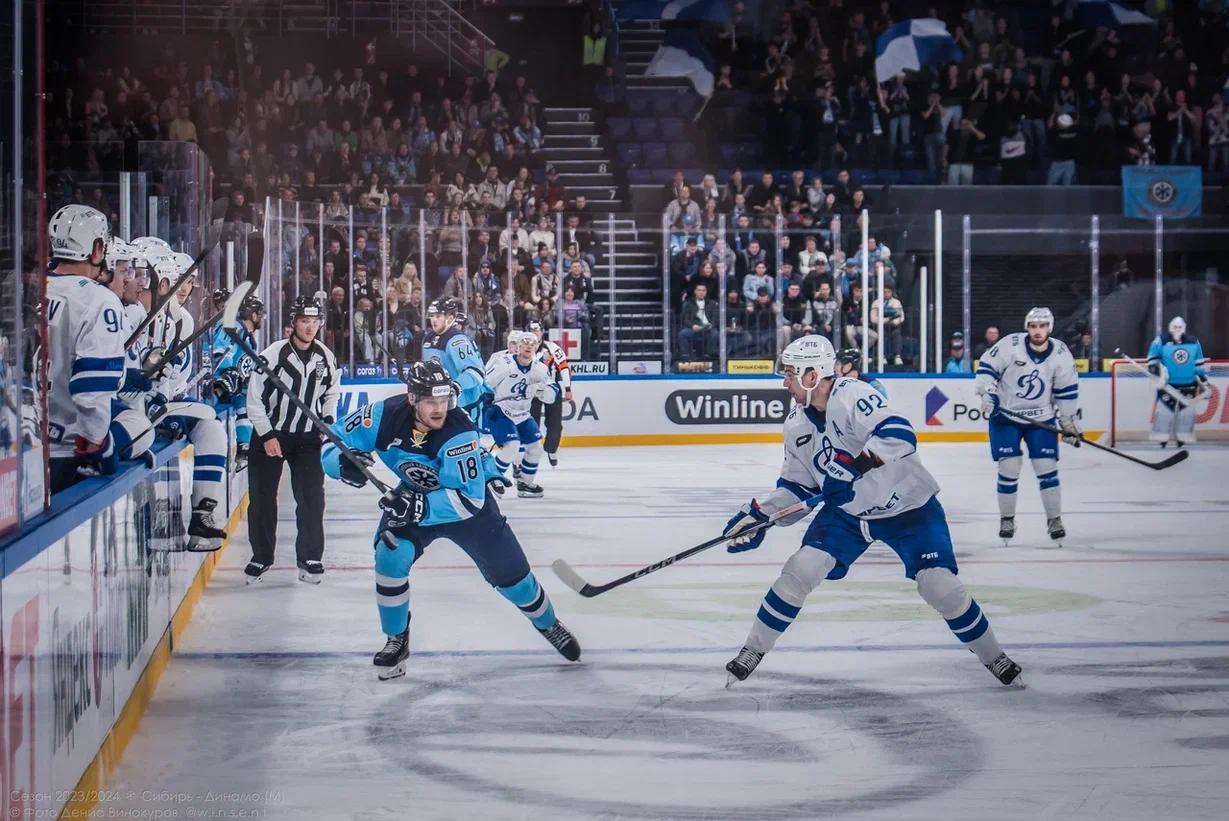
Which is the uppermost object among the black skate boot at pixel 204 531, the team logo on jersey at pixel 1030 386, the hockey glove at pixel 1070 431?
the team logo on jersey at pixel 1030 386

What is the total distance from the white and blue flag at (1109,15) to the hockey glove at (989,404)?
1472 cm

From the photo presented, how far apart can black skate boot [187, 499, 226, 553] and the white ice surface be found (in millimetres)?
265

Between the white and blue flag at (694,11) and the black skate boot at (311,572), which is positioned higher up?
the white and blue flag at (694,11)

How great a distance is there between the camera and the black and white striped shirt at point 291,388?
7297 mm

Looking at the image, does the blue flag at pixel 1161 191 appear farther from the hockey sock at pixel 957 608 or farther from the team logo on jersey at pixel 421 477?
the team logo on jersey at pixel 421 477

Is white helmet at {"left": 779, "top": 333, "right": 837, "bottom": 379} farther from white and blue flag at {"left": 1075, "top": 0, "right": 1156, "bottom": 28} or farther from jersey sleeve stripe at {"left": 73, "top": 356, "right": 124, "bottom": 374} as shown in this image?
white and blue flag at {"left": 1075, "top": 0, "right": 1156, "bottom": 28}

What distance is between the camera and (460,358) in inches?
393

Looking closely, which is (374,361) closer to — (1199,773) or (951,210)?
(951,210)

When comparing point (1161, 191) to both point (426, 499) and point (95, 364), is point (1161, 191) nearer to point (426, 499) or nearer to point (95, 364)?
point (426, 499)

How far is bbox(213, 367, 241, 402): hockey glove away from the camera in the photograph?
7520 mm

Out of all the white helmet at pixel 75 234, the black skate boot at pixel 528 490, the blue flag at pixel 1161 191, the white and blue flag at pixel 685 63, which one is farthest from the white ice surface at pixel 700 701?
the white and blue flag at pixel 685 63

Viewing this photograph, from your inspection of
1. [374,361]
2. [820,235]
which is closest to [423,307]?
[374,361]

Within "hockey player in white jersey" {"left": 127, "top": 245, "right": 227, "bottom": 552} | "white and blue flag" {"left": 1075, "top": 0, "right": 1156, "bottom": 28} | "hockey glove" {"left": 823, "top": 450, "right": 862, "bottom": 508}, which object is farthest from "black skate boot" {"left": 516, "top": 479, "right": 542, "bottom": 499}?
"white and blue flag" {"left": 1075, "top": 0, "right": 1156, "bottom": 28}

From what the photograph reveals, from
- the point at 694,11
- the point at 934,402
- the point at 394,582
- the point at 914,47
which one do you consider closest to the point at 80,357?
the point at 394,582
